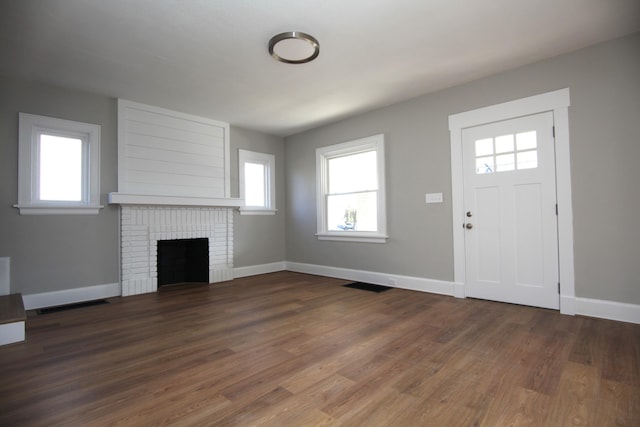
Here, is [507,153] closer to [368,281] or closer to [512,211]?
[512,211]

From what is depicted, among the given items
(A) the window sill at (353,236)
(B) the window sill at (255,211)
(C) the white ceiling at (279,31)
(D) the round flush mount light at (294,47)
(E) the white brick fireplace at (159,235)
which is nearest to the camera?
(C) the white ceiling at (279,31)

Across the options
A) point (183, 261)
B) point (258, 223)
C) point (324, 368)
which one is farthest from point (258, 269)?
point (324, 368)

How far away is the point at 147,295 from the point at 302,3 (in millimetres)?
3943

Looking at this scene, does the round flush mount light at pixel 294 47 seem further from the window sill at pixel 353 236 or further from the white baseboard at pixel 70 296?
the white baseboard at pixel 70 296

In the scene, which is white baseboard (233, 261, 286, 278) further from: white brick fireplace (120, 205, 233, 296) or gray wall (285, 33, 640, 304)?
gray wall (285, 33, 640, 304)

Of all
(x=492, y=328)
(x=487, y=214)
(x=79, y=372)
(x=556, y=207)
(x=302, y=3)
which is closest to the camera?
(x=79, y=372)

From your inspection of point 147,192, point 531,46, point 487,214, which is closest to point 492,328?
point 487,214

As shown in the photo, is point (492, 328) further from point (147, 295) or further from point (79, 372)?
point (147, 295)

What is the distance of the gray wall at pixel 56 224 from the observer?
3.43 metres

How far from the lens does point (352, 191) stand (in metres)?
5.12

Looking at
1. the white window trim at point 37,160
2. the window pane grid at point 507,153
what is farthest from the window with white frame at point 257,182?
the window pane grid at point 507,153

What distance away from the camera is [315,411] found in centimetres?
160

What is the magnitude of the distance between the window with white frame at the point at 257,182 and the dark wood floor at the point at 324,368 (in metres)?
2.60

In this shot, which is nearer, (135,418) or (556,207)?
(135,418)
